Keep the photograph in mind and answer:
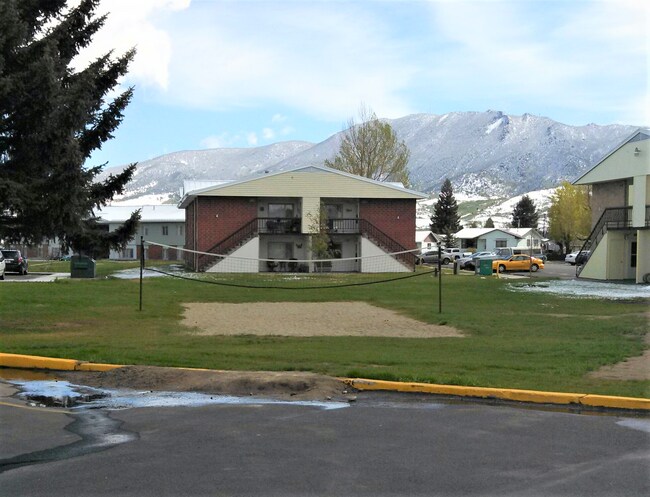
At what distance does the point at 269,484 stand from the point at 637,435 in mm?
4140

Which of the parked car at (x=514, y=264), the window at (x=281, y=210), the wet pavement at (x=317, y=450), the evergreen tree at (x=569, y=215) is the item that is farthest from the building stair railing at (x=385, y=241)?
the wet pavement at (x=317, y=450)

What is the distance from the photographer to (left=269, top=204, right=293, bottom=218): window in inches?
2288

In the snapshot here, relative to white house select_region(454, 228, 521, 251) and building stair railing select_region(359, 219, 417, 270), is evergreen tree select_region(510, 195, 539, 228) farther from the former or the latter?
building stair railing select_region(359, 219, 417, 270)

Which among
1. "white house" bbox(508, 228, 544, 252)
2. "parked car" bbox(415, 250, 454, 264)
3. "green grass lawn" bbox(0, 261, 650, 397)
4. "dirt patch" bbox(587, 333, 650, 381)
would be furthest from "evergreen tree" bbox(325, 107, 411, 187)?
"dirt patch" bbox(587, 333, 650, 381)

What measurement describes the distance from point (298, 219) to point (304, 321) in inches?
1462

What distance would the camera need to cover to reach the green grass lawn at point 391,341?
11656mm

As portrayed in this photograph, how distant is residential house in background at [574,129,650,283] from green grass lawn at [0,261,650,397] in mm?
14762

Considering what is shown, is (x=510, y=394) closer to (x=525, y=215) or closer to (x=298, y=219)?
(x=298, y=219)

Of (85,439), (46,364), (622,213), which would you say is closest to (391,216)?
(622,213)

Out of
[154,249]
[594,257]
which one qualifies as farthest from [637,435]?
[154,249]

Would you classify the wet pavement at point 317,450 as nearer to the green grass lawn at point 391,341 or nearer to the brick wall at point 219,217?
the green grass lawn at point 391,341

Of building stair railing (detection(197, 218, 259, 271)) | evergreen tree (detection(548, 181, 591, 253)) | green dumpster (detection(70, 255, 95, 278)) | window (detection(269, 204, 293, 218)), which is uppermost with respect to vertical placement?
evergreen tree (detection(548, 181, 591, 253))

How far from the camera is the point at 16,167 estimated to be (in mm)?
17656

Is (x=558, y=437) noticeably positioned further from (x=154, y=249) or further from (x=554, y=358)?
(x=154, y=249)
